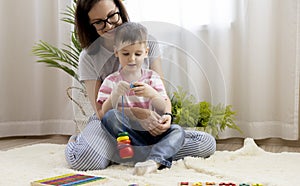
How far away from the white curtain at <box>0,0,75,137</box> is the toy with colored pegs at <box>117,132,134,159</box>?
1054mm

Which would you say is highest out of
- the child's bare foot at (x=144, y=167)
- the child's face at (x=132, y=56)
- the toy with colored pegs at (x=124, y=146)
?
the child's face at (x=132, y=56)

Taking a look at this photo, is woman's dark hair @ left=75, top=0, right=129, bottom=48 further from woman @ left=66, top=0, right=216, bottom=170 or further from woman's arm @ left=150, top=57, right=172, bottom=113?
woman's arm @ left=150, top=57, right=172, bottom=113

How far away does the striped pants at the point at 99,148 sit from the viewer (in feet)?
5.09

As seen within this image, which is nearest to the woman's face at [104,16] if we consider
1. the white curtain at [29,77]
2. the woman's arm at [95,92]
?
the woman's arm at [95,92]

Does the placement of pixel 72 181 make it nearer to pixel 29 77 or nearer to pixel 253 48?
pixel 253 48

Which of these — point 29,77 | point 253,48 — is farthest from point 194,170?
point 29,77

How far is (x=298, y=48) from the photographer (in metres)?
2.13

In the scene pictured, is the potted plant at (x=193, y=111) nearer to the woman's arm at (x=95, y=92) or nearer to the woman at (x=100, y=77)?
the woman at (x=100, y=77)

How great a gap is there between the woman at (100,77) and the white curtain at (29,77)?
2.83 feet

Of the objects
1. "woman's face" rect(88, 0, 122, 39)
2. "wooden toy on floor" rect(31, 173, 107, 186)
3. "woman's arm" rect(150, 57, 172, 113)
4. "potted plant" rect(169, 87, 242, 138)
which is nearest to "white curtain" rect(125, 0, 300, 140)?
"potted plant" rect(169, 87, 242, 138)

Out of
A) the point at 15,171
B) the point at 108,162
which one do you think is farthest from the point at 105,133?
the point at 15,171

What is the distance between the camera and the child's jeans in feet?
4.73

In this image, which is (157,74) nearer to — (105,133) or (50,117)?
(105,133)

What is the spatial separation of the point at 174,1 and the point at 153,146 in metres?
0.93
